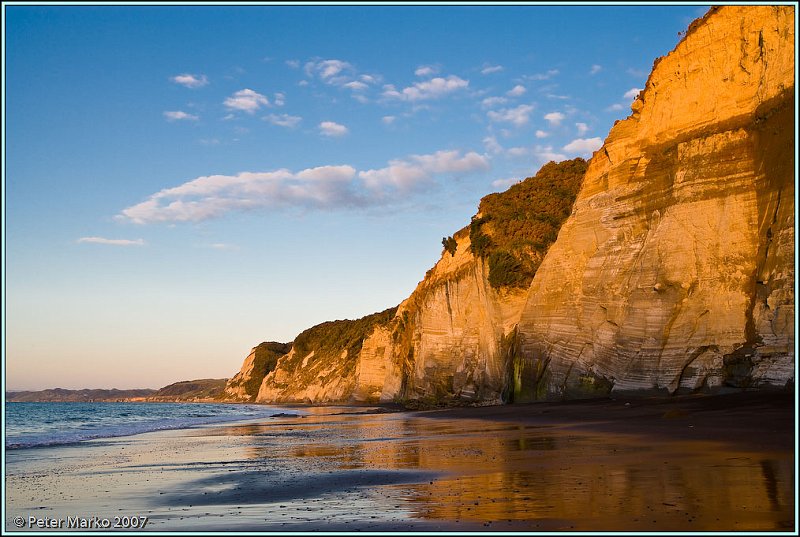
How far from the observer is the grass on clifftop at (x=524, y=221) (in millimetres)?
41469

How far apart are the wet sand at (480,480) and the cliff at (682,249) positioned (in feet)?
10.0

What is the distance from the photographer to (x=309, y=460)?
15.9m

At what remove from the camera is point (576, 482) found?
9.33m

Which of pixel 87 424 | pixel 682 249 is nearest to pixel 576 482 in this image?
pixel 682 249

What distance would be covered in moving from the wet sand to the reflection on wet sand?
1.2 inches

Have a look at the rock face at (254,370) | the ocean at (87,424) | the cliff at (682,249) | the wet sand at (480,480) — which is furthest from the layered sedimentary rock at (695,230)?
the rock face at (254,370)

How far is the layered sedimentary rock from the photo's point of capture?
2027cm

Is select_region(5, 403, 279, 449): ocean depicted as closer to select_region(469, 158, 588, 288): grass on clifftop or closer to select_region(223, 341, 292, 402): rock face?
select_region(469, 158, 588, 288): grass on clifftop

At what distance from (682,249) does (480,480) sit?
641 inches

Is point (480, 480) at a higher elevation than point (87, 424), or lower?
higher

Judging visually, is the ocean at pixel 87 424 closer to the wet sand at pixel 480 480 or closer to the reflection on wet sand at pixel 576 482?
the wet sand at pixel 480 480

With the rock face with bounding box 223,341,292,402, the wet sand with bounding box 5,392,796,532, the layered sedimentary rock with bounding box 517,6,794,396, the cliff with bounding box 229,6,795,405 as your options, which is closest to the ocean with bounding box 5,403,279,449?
the wet sand with bounding box 5,392,796,532

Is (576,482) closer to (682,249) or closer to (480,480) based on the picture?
(480,480)

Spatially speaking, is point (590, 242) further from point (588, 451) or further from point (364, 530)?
point (364, 530)
